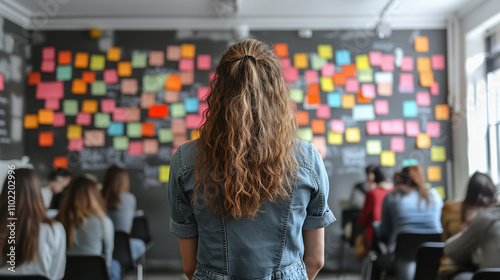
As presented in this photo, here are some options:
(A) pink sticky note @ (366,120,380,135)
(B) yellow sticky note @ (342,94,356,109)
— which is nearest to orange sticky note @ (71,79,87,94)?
(B) yellow sticky note @ (342,94,356,109)

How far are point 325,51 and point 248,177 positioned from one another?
4.14m

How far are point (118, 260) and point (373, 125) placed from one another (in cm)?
314

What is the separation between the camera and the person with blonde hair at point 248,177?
1.17 m

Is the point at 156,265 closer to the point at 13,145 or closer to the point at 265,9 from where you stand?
the point at 13,145

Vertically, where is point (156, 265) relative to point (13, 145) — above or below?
below

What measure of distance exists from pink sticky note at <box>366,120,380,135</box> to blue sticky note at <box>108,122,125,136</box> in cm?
276

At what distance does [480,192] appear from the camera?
2.47 meters

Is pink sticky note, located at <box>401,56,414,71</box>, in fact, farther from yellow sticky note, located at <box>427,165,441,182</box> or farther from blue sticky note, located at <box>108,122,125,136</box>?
blue sticky note, located at <box>108,122,125,136</box>

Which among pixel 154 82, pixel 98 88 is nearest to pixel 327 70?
pixel 154 82

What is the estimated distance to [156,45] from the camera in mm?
5109

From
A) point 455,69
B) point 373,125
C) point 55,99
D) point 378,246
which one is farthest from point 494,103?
point 55,99

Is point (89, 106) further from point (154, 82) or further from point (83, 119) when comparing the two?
point (154, 82)

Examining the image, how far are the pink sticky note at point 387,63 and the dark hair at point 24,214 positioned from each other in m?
4.00

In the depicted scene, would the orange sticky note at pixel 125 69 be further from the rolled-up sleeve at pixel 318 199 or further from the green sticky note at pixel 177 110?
the rolled-up sleeve at pixel 318 199
